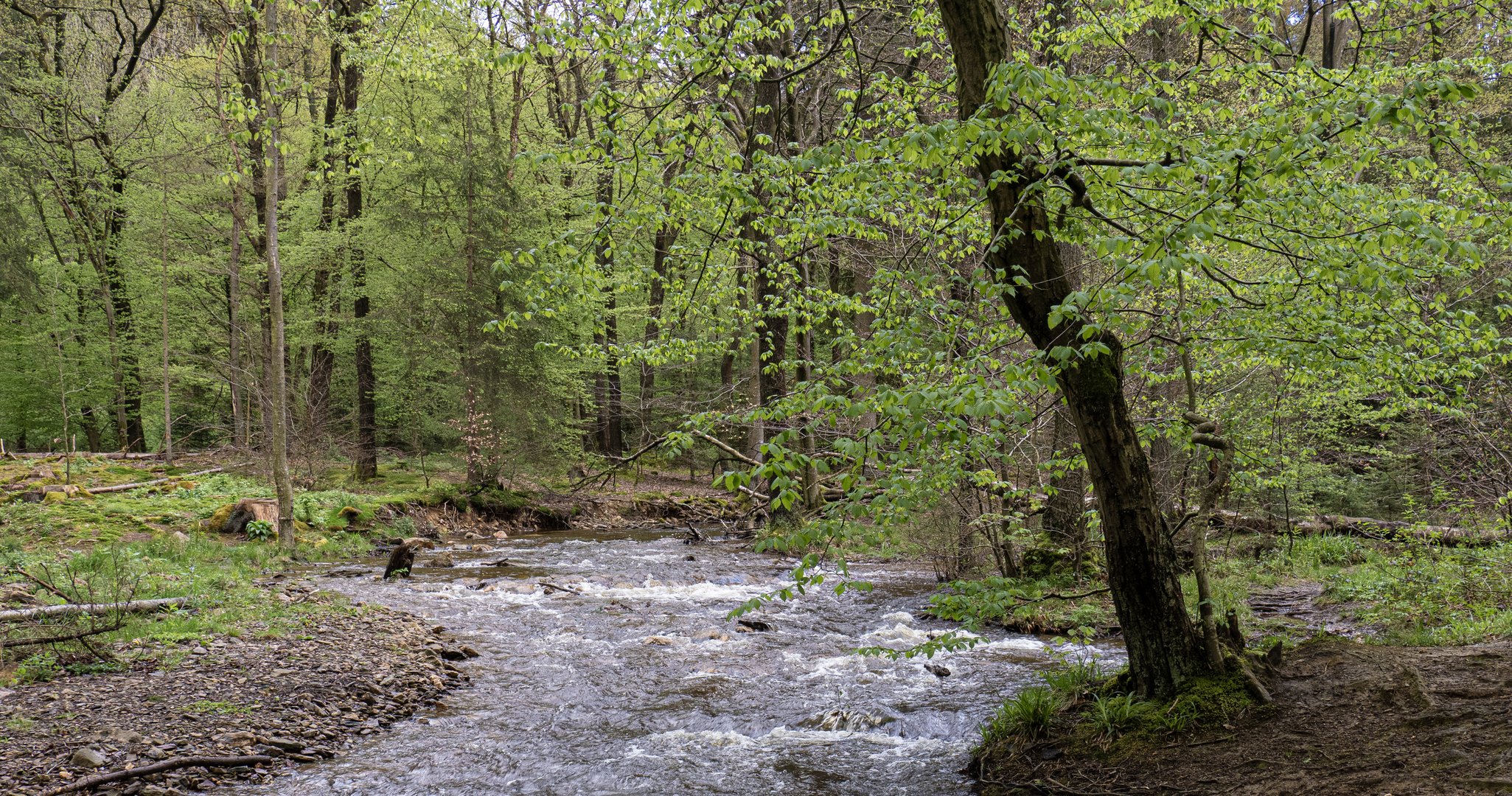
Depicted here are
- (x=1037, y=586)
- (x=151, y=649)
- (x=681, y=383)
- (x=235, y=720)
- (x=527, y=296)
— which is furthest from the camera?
(x=681, y=383)

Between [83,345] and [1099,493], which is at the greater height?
[83,345]

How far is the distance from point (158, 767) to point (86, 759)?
398mm

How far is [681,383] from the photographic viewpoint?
87.1 feet

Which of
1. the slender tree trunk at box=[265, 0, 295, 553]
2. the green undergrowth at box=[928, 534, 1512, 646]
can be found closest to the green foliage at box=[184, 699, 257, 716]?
the green undergrowth at box=[928, 534, 1512, 646]

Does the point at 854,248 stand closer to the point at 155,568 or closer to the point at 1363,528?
the point at 1363,528

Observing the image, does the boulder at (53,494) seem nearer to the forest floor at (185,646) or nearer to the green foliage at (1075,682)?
the forest floor at (185,646)

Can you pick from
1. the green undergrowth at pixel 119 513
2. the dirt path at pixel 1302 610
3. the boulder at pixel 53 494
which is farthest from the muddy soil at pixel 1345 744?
the boulder at pixel 53 494

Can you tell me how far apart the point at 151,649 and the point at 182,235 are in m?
20.0

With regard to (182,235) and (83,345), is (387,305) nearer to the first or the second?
(182,235)

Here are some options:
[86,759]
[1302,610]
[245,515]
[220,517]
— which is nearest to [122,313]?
[220,517]

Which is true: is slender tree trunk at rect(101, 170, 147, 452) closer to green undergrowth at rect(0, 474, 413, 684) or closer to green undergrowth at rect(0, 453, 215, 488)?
green undergrowth at rect(0, 453, 215, 488)

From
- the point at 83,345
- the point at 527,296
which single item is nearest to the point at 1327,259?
the point at 527,296

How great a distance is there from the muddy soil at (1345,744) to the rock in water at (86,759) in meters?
5.22

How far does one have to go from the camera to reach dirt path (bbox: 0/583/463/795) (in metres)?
4.76
